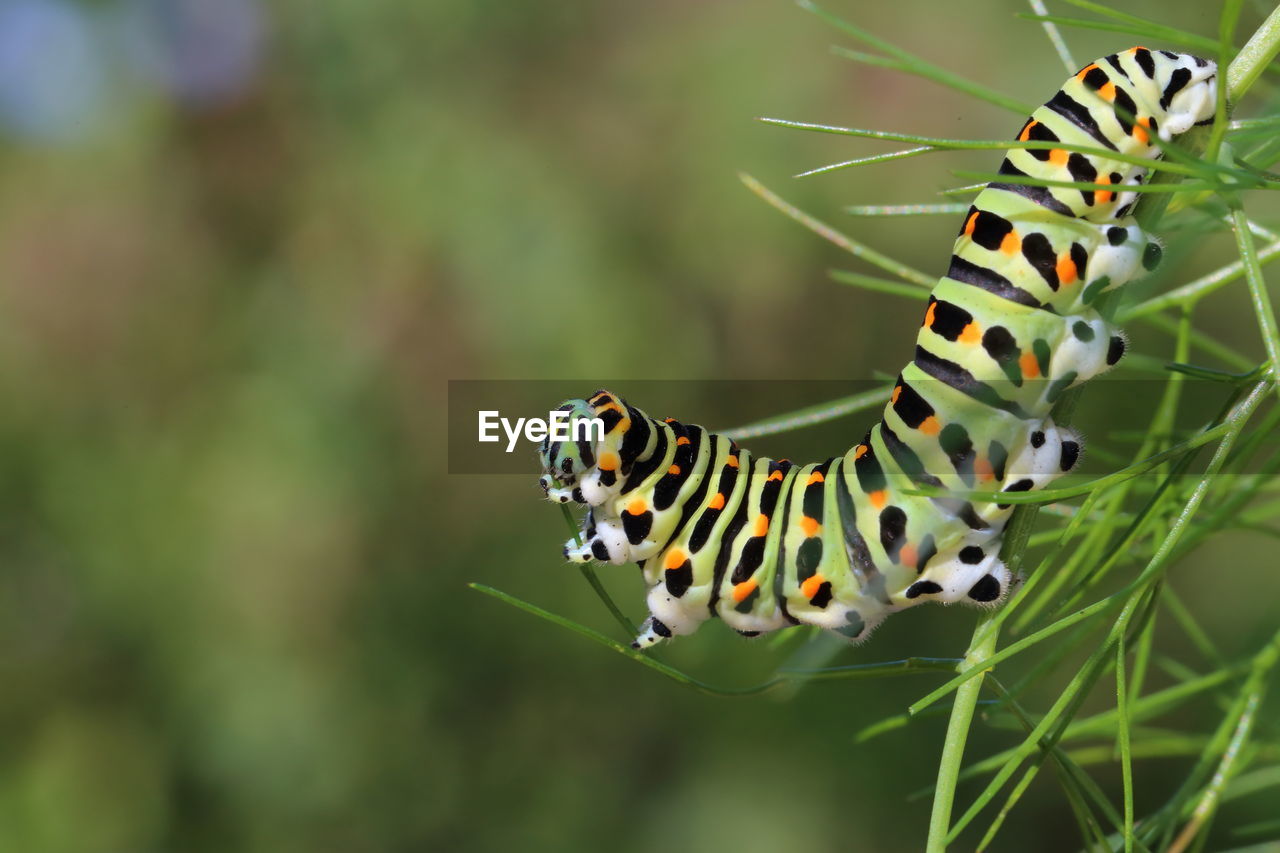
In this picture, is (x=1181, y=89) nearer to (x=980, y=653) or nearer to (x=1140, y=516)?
(x=1140, y=516)

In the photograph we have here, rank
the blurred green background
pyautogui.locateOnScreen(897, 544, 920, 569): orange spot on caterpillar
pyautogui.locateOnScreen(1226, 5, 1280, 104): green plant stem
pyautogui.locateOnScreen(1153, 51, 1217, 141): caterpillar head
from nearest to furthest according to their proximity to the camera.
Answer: pyautogui.locateOnScreen(1226, 5, 1280, 104): green plant stem < pyautogui.locateOnScreen(1153, 51, 1217, 141): caterpillar head < pyautogui.locateOnScreen(897, 544, 920, 569): orange spot on caterpillar < the blurred green background

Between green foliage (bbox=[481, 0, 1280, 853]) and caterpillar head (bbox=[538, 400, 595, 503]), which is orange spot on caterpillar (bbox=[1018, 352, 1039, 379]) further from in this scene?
caterpillar head (bbox=[538, 400, 595, 503])

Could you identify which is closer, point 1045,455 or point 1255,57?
point 1255,57

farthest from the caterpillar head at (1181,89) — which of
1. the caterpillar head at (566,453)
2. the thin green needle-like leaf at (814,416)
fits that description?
the caterpillar head at (566,453)

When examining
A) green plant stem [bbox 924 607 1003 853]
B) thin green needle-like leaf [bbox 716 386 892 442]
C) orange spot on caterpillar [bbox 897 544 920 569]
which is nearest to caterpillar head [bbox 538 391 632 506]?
thin green needle-like leaf [bbox 716 386 892 442]

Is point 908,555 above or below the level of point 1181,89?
below

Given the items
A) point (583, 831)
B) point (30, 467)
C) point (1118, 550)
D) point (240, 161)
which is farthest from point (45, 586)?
point (1118, 550)

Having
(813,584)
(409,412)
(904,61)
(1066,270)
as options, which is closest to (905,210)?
(1066,270)

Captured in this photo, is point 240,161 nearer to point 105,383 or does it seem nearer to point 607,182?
point 105,383
